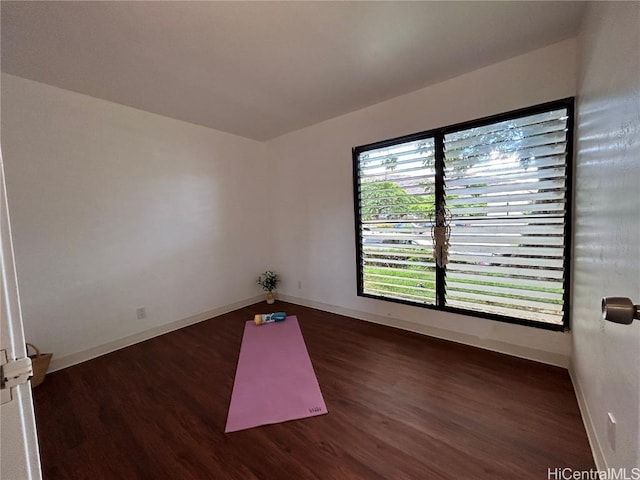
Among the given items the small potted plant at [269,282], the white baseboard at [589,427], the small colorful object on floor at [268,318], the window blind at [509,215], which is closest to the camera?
the white baseboard at [589,427]

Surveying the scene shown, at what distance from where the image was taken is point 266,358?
2.60 metres

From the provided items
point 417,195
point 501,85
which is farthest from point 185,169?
point 501,85

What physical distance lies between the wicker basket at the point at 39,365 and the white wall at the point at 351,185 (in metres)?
2.78

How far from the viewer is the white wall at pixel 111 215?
239 centimetres

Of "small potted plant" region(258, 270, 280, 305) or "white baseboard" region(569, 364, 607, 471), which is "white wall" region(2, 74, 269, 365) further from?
"white baseboard" region(569, 364, 607, 471)

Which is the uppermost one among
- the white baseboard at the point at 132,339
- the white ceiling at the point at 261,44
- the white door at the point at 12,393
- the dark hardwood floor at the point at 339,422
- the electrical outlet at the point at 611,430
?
the white ceiling at the point at 261,44

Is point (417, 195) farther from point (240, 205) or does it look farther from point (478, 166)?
point (240, 205)

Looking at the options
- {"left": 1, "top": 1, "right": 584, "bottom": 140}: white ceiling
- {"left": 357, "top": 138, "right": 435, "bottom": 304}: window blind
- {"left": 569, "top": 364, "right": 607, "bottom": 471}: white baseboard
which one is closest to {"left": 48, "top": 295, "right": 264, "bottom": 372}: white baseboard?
{"left": 357, "top": 138, "right": 435, "bottom": 304}: window blind

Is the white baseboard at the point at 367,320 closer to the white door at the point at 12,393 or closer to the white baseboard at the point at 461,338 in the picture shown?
the white baseboard at the point at 461,338

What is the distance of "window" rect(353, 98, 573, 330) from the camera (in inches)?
86.8

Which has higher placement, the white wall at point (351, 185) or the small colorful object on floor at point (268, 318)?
the white wall at point (351, 185)

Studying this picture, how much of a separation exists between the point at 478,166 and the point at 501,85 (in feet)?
2.33

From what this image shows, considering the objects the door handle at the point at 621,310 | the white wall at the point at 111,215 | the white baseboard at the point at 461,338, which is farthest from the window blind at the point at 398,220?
the door handle at the point at 621,310

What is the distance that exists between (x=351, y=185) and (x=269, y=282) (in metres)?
2.08
